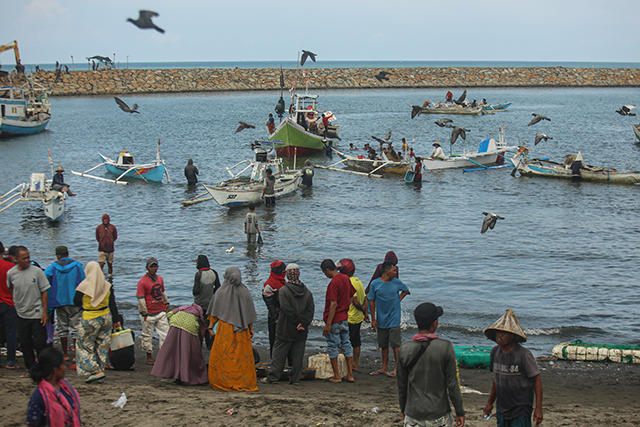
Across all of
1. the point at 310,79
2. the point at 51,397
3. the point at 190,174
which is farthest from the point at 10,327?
the point at 310,79

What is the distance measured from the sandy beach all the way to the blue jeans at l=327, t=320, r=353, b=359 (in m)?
0.44

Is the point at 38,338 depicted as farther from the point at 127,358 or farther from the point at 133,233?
the point at 133,233

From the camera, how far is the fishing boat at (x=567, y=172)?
2761 centimetres

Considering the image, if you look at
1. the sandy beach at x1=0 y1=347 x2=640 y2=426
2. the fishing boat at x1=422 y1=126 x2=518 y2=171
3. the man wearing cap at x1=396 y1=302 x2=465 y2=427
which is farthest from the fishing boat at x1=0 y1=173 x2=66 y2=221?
the fishing boat at x1=422 y1=126 x2=518 y2=171

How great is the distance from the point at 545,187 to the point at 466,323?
1858 centimetres

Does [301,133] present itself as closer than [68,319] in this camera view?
No

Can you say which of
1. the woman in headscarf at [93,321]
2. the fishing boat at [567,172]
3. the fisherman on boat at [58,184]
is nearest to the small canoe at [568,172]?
the fishing boat at [567,172]

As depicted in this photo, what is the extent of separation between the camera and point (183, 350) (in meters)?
6.63

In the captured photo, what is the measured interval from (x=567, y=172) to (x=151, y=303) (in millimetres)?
25993

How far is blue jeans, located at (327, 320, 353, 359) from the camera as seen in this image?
7148 mm

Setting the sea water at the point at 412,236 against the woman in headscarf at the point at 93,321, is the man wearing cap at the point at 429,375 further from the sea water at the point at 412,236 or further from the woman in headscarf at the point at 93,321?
the sea water at the point at 412,236

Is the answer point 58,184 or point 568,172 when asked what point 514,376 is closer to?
point 58,184

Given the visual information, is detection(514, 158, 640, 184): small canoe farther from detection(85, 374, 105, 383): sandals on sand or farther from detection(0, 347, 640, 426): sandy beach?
detection(85, 374, 105, 383): sandals on sand

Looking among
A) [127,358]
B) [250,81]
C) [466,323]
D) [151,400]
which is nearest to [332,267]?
[151,400]
